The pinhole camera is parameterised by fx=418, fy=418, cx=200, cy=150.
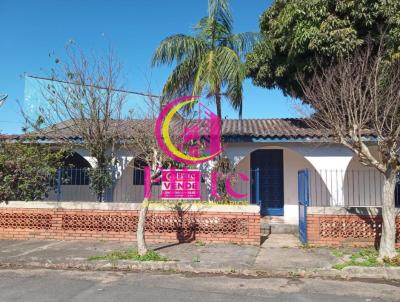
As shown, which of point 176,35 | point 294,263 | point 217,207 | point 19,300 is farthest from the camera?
point 176,35

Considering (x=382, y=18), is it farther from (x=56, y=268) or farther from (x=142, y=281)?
(x=56, y=268)

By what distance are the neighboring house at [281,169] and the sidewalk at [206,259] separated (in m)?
2.59

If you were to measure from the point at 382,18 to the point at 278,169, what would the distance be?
5.73 metres

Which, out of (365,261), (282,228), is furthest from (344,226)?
(282,228)

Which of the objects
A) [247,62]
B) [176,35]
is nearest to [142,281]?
[176,35]

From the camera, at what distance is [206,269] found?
785cm

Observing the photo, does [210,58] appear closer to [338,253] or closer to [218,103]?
[218,103]

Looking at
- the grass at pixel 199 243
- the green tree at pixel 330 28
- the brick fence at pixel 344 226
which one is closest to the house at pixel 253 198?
the brick fence at pixel 344 226

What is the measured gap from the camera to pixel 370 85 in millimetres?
8602

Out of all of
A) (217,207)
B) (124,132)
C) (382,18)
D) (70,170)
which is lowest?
(217,207)

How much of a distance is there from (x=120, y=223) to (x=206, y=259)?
3.10 m

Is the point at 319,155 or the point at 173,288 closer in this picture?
the point at 173,288

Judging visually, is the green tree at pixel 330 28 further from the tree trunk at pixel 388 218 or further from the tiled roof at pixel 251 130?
the tree trunk at pixel 388 218

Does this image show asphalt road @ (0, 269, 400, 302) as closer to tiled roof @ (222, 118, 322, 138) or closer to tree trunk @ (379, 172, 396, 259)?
tree trunk @ (379, 172, 396, 259)
